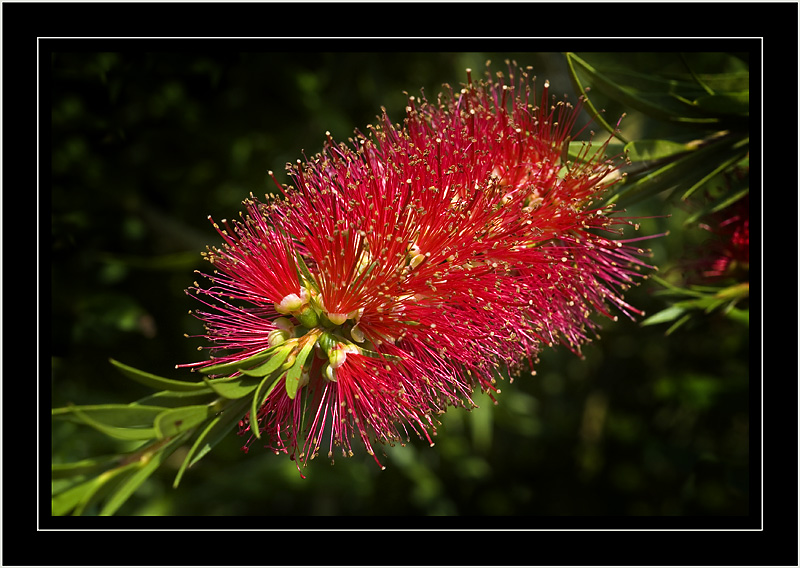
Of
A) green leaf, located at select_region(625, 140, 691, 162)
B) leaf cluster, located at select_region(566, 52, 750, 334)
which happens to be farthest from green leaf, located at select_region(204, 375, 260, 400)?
green leaf, located at select_region(625, 140, 691, 162)

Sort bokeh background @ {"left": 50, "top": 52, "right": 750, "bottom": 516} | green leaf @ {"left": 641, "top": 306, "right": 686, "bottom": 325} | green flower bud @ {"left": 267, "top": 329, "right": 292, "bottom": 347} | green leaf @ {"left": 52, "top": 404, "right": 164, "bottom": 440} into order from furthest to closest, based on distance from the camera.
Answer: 1. bokeh background @ {"left": 50, "top": 52, "right": 750, "bottom": 516}
2. green leaf @ {"left": 641, "top": 306, "right": 686, "bottom": 325}
3. green flower bud @ {"left": 267, "top": 329, "right": 292, "bottom": 347}
4. green leaf @ {"left": 52, "top": 404, "right": 164, "bottom": 440}

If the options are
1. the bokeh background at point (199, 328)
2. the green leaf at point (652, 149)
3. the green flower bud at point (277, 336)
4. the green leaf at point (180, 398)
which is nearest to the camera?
the green leaf at point (180, 398)

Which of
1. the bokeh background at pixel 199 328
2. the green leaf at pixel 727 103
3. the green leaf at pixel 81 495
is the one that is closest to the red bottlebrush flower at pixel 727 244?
the bokeh background at pixel 199 328

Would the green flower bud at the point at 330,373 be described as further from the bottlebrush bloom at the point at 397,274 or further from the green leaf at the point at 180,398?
the green leaf at the point at 180,398

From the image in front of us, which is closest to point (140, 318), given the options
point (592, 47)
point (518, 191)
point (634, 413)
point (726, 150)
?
point (518, 191)

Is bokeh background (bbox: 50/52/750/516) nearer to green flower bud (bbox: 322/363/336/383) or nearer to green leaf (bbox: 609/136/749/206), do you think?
green leaf (bbox: 609/136/749/206)

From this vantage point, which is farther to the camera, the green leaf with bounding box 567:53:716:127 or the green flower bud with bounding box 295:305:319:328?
the green leaf with bounding box 567:53:716:127

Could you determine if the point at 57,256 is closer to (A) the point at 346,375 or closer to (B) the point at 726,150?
(A) the point at 346,375
